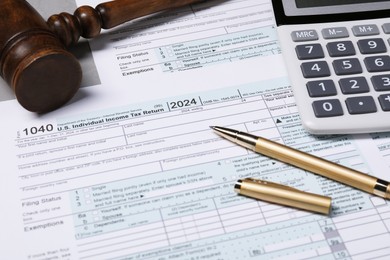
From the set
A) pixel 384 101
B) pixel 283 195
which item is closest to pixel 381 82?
pixel 384 101

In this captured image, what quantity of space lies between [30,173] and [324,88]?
11.2 inches

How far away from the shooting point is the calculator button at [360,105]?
→ 577 millimetres

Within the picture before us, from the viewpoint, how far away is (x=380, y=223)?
0.53m

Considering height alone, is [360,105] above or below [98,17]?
below

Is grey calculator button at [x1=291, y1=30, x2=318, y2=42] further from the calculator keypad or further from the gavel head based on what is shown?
the gavel head

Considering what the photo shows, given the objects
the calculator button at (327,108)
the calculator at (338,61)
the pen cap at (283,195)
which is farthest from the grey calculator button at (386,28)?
the pen cap at (283,195)

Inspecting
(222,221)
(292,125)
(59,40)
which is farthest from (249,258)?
(59,40)

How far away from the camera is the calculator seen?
1.89ft

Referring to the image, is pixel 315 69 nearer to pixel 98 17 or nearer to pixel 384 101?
pixel 384 101

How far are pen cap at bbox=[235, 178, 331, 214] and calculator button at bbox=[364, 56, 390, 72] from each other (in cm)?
16

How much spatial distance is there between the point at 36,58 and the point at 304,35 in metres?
0.27

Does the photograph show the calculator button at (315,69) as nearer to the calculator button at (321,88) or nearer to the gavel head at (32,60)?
the calculator button at (321,88)

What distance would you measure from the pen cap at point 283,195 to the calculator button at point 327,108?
0.28 feet

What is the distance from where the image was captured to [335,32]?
63 centimetres
